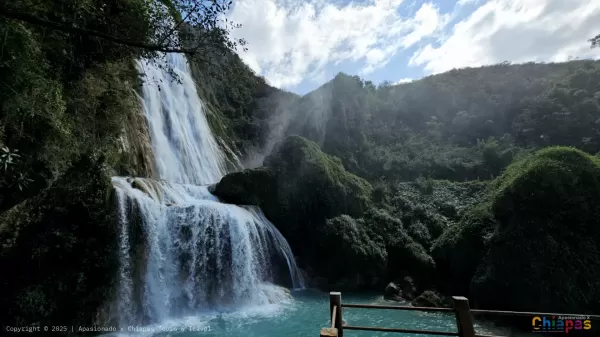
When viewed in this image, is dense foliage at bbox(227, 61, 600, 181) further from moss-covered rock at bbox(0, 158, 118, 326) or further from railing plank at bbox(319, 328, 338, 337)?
railing plank at bbox(319, 328, 338, 337)

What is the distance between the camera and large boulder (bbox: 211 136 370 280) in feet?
53.6

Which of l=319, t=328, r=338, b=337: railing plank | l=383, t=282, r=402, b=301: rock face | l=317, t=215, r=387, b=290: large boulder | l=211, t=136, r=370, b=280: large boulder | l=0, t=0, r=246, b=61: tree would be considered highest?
l=0, t=0, r=246, b=61: tree

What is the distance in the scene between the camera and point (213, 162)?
71.9ft

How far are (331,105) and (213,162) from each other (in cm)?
1461

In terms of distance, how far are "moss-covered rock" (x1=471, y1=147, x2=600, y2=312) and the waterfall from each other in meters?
7.96

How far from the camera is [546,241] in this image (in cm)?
1075

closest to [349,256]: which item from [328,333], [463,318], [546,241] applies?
[546,241]

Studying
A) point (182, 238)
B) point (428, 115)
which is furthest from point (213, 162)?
point (428, 115)

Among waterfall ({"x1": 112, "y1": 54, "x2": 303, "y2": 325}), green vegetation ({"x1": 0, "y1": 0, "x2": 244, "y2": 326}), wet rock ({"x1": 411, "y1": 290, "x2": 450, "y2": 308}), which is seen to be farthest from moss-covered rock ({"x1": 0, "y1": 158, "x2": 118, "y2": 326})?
wet rock ({"x1": 411, "y1": 290, "x2": 450, "y2": 308})

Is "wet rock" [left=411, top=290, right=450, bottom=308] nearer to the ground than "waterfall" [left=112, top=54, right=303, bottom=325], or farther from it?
nearer to the ground

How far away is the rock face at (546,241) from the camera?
10016 millimetres

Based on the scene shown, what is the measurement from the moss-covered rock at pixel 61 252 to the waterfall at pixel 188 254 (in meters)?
0.53

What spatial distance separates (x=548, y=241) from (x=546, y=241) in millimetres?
57

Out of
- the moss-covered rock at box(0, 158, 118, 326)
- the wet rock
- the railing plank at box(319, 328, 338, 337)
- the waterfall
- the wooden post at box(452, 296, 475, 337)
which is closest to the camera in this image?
the railing plank at box(319, 328, 338, 337)
